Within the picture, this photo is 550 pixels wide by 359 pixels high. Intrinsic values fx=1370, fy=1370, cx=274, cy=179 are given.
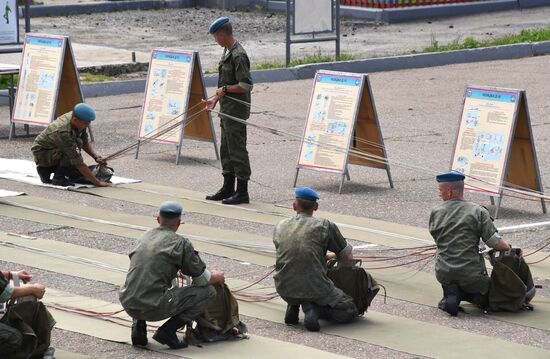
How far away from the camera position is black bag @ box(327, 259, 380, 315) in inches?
401

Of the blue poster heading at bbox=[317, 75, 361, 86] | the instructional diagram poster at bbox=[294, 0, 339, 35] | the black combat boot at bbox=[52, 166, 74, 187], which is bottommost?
the black combat boot at bbox=[52, 166, 74, 187]

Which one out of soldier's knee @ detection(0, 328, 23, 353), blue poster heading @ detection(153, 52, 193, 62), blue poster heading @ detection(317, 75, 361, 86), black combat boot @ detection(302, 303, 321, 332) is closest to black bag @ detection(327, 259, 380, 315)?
black combat boot @ detection(302, 303, 321, 332)

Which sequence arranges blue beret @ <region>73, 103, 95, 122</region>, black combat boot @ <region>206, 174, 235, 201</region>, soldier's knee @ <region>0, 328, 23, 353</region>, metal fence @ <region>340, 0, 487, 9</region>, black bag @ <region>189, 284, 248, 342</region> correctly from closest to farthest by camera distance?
soldier's knee @ <region>0, 328, 23, 353</region> → black bag @ <region>189, 284, 248, 342</region> → black combat boot @ <region>206, 174, 235, 201</region> → blue beret @ <region>73, 103, 95, 122</region> → metal fence @ <region>340, 0, 487, 9</region>

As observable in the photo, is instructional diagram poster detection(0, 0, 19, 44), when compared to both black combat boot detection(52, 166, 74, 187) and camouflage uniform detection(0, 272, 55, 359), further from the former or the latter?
camouflage uniform detection(0, 272, 55, 359)

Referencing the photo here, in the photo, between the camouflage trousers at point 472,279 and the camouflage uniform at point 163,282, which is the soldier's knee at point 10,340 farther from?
the camouflage trousers at point 472,279

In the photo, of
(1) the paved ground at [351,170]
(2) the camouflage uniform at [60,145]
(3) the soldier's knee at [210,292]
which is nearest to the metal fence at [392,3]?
(1) the paved ground at [351,170]

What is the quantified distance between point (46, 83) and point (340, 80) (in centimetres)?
459

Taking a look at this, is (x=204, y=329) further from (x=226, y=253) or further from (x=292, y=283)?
(x=226, y=253)

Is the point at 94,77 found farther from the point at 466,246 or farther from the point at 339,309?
the point at 339,309

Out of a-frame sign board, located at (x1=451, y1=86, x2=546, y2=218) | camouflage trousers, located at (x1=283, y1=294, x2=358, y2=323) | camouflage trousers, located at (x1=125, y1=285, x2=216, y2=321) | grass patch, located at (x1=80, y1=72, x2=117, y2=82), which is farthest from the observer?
grass patch, located at (x1=80, y1=72, x2=117, y2=82)

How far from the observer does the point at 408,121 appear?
66.3ft

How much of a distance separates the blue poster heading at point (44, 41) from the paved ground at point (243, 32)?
5.97 meters

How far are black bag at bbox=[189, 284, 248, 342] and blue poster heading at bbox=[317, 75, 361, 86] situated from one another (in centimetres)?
639

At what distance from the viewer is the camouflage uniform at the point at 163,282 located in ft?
30.7
